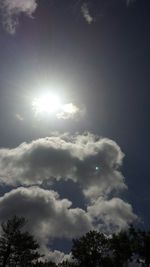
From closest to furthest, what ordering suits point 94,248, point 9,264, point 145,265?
point 9,264 → point 145,265 → point 94,248

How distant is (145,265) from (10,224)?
810 inches

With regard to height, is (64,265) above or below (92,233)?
below

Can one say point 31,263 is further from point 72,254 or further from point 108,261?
point 108,261

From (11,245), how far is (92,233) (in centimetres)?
1302

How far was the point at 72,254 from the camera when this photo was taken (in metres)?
48.6

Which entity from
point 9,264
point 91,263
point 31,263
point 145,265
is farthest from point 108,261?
point 9,264

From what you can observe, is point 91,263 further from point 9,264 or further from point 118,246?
point 9,264

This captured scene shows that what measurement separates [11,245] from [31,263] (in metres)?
4.33

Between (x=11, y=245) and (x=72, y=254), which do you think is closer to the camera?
(x=11, y=245)

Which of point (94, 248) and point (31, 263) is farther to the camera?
point (94, 248)

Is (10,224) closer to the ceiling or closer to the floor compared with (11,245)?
closer to the ceiling

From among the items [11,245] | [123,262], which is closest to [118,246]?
[123,262]

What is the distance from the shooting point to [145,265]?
4441 centimetres

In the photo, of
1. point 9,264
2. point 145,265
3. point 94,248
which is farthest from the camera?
point 94,248
